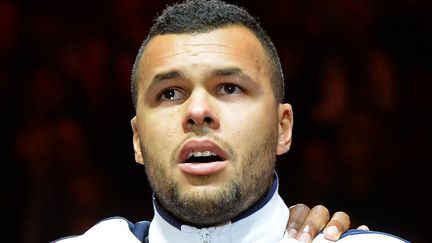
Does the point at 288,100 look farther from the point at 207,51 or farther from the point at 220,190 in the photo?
the point at 220,190

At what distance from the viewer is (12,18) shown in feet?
13.0

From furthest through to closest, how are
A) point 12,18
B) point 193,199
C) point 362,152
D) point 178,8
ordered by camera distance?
point 12,18 < point 362,152 < point 178,8 < point 193,199

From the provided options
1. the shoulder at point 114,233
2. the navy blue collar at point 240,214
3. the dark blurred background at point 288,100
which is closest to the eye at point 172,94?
the navy blue collar at point 240,214

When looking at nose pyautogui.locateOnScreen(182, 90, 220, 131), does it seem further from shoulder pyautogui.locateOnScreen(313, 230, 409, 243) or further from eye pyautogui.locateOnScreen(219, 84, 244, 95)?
shoulder pyautogui.locateOnScreen(313, 230, 409, 243)

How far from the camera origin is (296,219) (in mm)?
2088

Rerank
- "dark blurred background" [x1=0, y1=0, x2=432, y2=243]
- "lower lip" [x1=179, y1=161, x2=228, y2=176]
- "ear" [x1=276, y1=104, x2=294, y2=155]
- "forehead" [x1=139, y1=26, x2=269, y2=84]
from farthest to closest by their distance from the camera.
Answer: "dark blurred background" [x1=0, y1=0, x2=432, y2=243] < "ear" [x1=276, y1=104, x2=294, y2=155] < "forehead" [x1=139, y1=26, x2=269, y2=84] < "lower lip" [x1=179, y1=161, x2=228, y2=176]

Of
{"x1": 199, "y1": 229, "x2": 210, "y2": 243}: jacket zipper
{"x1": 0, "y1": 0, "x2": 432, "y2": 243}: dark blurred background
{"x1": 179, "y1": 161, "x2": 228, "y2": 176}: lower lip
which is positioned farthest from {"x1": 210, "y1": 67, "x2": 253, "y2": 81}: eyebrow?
{"x1": 0, "y1": 0, "x2": 432, "y2": 243}: dark blurred background

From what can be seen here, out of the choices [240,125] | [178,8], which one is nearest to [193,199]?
[240,125]

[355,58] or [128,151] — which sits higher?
[355,58]

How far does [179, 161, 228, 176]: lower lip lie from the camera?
71.5 inches

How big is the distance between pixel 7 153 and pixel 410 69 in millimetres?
2028

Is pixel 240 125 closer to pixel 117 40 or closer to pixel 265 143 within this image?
pixel 265 143

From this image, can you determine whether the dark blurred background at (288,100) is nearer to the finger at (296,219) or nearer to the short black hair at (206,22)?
the finger at (296,219)

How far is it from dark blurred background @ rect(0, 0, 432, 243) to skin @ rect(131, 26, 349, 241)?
1.72 meters
